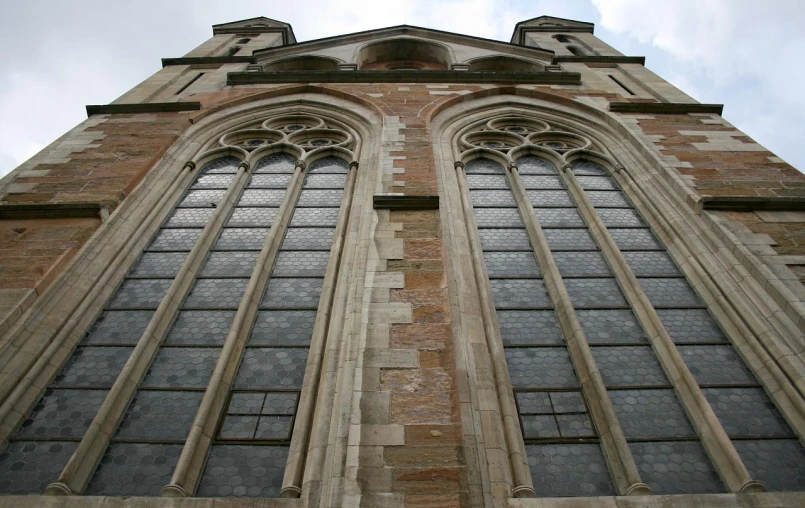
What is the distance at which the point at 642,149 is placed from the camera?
855 centimetres

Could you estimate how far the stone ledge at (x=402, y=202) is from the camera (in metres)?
6.29

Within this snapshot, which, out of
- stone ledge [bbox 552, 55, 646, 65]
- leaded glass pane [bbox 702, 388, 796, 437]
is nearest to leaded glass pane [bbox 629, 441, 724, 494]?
leaded glass pane [bbox 702, 388, 796, 437]

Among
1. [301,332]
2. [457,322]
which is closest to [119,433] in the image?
[301,332]

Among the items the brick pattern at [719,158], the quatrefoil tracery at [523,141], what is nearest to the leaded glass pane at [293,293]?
the quatrefoil tracery at [523,141]

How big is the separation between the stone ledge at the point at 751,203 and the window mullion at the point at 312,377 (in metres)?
4.07

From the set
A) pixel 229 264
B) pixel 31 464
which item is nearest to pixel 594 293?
pixel 229 264

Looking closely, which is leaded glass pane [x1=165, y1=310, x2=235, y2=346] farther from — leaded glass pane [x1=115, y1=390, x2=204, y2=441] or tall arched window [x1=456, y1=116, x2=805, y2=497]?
tall arched window [x1=456, y1=116, x2=805, y2=497]

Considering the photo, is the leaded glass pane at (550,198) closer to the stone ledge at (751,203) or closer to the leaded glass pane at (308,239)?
the stone ledge at (751,203)

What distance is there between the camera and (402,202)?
20.7 ft

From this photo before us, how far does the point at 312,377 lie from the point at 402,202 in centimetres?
230

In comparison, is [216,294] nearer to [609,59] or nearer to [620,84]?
[620,84]

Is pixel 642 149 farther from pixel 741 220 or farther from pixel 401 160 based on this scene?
pixel 401 160

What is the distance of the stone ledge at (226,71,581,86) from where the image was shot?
37.2ft

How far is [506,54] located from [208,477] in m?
13.2
